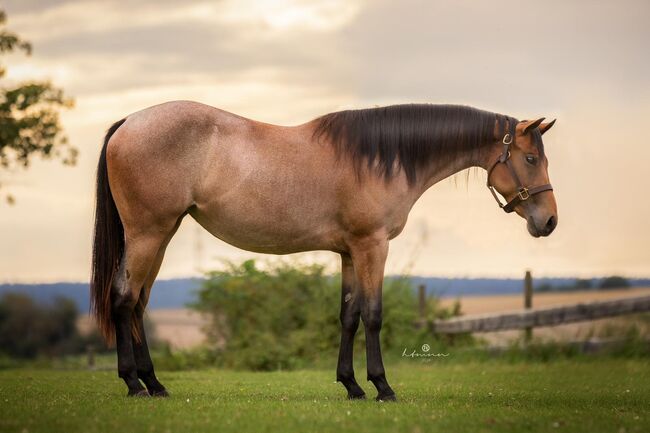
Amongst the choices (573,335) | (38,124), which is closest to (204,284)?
(38,124)

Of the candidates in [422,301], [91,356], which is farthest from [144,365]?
[422,301]

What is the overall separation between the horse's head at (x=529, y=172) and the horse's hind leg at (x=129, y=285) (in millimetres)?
3926

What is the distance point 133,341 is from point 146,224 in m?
1.33

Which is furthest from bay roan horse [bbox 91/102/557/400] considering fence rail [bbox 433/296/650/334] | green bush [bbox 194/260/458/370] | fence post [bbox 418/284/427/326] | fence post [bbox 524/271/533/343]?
fence post [bbox 418/284/427/326]

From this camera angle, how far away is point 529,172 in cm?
855

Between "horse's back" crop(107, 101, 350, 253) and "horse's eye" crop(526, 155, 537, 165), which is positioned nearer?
"horse's back" crop(107, 101, 350, 253)

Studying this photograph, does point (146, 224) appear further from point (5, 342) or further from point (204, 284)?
point (5, 342)

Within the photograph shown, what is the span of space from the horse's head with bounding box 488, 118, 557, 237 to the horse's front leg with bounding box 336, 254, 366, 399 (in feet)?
6.75

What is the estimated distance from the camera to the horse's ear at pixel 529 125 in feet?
27.4

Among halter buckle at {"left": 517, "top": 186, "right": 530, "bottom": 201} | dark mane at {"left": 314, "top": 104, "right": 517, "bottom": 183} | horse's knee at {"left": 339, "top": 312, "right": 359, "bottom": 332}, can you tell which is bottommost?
horse's knee at {"left": 339, "top": 312, "right": 359, "bottom": 332}

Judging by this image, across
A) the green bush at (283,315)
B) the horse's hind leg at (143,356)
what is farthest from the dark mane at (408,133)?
the green bush at (283,315)

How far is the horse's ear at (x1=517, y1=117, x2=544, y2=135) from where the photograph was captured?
835 cm

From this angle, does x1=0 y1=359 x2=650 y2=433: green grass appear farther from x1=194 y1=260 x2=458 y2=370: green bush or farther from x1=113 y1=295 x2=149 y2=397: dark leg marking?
x1=194 y1=260 x2=458 y2=370: green bush

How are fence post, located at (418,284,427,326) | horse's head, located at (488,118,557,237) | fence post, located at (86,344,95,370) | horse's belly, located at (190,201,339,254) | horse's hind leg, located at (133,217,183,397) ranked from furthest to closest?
fence post, located at (418,284,427,326)
fence post, located at (86,344,95,370)
horse's head, located at (488,118,557,237)
horse's hind leg, located at (133,217,183,397)
horse's belly, located at (190,201,339,254)
